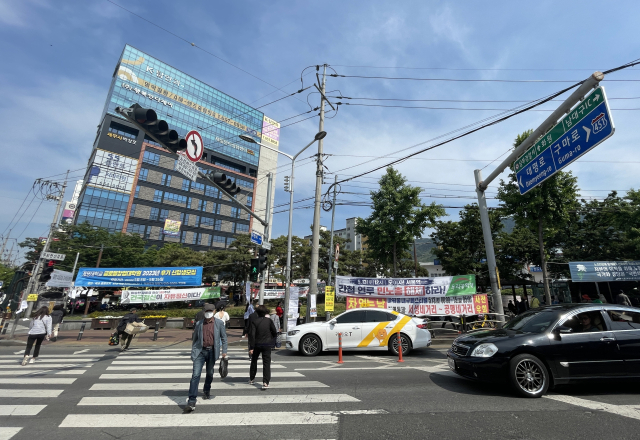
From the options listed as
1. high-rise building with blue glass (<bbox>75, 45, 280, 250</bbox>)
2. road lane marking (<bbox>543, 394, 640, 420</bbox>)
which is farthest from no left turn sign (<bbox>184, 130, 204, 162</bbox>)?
high-rise building with blue glass (<bbox>75, 45, 280, 250</bbox>)

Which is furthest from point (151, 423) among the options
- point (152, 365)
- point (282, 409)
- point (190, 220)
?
point (190, 220)

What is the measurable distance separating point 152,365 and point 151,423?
18.2 ft

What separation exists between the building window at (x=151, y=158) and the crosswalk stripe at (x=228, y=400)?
248 ft

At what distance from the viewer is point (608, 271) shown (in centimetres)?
1941

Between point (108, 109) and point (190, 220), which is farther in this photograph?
point (190, 220)

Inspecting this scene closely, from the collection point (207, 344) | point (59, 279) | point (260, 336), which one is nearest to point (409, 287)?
point (260, 336)

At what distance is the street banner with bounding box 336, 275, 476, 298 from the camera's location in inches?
584

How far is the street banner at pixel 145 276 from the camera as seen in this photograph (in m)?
24.9

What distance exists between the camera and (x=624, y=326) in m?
5.92

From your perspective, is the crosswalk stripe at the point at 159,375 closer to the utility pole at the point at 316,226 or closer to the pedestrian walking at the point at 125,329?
the pedestrian walking at the point at 125,329

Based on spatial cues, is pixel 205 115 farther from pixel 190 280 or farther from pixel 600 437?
pixel 600 437

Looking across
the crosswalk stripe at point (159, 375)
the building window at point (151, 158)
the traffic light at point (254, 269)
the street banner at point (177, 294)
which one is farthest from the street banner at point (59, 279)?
the building window at point (151, 158)

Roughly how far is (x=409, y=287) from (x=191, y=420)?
12193 millimetres

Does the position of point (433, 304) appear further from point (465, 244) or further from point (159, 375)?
point (465, 244)
